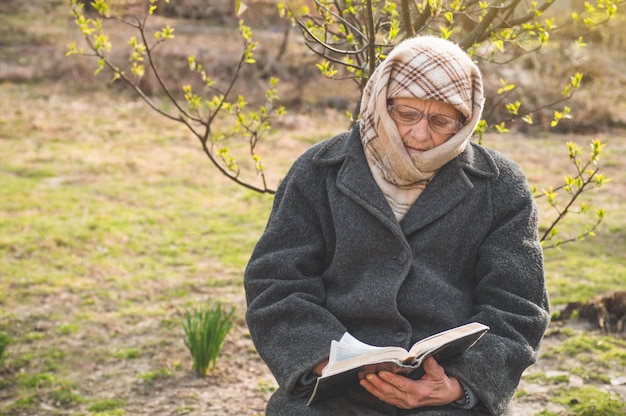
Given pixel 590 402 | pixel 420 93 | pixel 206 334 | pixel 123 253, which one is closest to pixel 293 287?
pixel 420 93

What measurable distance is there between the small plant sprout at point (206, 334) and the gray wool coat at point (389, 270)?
1.52 metres

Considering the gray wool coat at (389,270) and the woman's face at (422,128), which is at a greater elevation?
the woman's face at (422,128)

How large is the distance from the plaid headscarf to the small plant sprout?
5.88 ft

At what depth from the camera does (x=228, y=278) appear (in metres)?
5.77

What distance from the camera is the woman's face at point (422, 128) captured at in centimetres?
230

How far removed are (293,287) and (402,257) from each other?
33cm

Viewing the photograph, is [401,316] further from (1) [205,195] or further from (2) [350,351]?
(1) [205,195]

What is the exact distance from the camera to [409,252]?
2.35m

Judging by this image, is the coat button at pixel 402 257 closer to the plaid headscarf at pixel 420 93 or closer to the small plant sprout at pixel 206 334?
the plaid headscarf at pixel 420 93

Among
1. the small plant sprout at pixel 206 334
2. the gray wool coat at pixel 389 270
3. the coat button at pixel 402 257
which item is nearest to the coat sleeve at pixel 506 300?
the gray wool coat at pixel 389 270

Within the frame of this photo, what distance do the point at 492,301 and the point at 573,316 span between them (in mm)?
2732

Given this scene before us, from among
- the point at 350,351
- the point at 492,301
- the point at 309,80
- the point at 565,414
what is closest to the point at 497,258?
the point at 492,301

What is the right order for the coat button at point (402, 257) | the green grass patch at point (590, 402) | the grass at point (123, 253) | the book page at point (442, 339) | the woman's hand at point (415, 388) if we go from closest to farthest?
1. the book page at point (442, 339)
2. the woman's hand at point (415, 388)
3. the coat button at point (402, 257)
4. the green grass patch at point (590, 402)
5. the grass at point (123, 253)

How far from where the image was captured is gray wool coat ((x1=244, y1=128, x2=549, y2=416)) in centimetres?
229
